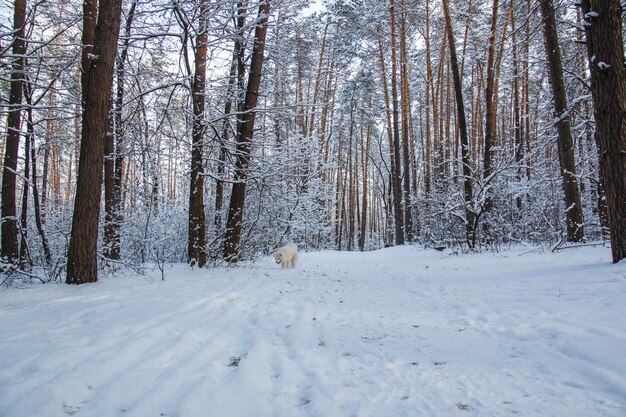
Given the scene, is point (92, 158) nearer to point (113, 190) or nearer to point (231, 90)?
point (231, 90)

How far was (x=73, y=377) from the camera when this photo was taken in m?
1.87

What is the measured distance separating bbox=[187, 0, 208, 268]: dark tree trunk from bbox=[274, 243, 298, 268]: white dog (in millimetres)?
1821

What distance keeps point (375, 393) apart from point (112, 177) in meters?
9.73

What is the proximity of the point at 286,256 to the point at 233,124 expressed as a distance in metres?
5.43

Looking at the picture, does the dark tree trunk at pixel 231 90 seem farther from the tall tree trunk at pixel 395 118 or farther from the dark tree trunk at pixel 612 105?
the tall tree trunk at pixel 395 118

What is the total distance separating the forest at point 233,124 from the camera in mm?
4871

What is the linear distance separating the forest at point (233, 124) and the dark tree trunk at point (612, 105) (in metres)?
0.02

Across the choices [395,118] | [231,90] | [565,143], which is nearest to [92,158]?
[231,90]

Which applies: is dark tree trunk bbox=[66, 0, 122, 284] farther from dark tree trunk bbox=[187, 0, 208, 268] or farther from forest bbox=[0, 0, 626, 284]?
dark tree trunk bbox=[187, 0, 208, 268]

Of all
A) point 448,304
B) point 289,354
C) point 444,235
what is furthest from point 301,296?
point 444,235

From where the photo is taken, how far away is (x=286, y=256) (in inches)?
327

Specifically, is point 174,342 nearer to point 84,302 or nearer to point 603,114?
point 84,302

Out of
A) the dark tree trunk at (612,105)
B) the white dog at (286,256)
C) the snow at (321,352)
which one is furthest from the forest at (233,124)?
the snow at (321,352)

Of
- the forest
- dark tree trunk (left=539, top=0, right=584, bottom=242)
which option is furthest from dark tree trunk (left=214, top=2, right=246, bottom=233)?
dark tree trunk (left=539, top=0, right=584, bottom=242)
